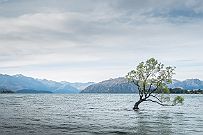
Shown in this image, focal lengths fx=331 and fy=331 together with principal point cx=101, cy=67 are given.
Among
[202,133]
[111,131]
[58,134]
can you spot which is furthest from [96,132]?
[202,133]

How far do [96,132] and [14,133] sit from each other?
477 inches

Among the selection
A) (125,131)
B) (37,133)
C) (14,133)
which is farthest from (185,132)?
(14,133)

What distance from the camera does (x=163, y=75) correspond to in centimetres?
9288

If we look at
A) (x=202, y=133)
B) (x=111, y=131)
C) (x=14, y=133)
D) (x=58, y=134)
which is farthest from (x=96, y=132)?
(x=202, y=133)

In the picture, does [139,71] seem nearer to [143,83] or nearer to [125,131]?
[143,83]

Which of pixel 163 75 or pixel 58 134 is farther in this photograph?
pixel 163 75

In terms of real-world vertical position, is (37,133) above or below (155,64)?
below

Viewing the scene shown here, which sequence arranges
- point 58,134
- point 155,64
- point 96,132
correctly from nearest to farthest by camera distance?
point 58,134
point 96,132
point 155,64

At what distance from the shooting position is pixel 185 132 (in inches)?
2058

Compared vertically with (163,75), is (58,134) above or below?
below

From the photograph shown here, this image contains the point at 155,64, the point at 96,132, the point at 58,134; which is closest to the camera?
the point at 58,134

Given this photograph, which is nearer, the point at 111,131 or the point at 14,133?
the point at 14,133

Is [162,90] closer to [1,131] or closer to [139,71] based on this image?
[139,71]

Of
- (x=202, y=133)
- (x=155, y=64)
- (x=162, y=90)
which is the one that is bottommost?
(x=202, y=133)
